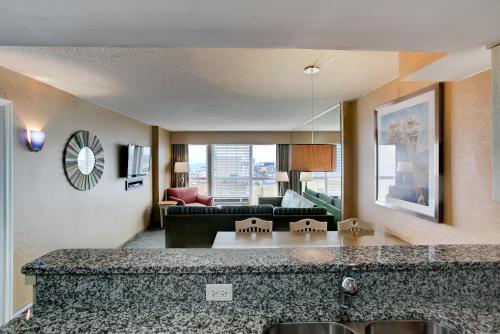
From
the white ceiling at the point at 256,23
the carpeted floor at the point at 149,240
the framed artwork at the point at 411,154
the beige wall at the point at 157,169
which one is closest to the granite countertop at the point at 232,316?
the white ceiling at the point at 256,23

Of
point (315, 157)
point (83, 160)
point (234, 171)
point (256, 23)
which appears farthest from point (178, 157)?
point (256, 23)

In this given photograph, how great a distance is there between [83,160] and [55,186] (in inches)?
26.9

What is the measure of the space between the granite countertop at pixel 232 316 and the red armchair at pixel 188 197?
6314 millimetres

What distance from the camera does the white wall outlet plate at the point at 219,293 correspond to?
3.83ft

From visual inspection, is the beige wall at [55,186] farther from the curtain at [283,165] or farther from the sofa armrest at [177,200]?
the curtain at [283,165]

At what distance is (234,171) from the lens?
838cm

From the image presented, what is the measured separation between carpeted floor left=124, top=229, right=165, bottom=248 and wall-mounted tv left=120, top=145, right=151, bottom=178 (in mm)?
1271

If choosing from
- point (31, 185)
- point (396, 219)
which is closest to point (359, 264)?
point (396, 219)

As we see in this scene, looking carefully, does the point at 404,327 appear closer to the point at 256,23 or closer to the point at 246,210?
the point at 256,23

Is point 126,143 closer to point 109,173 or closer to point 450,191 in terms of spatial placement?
point 109,173

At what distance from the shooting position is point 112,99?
4078mm

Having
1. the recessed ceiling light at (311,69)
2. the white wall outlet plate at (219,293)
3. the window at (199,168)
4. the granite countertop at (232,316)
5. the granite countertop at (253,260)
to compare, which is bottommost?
the granite countertop at (232,316)

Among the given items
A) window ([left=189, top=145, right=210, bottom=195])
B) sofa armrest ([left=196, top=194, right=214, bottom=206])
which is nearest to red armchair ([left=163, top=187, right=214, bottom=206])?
sofa armrest ([left=196, top=194, right=214, bottom=206])

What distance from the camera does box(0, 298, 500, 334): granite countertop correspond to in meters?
1.01
